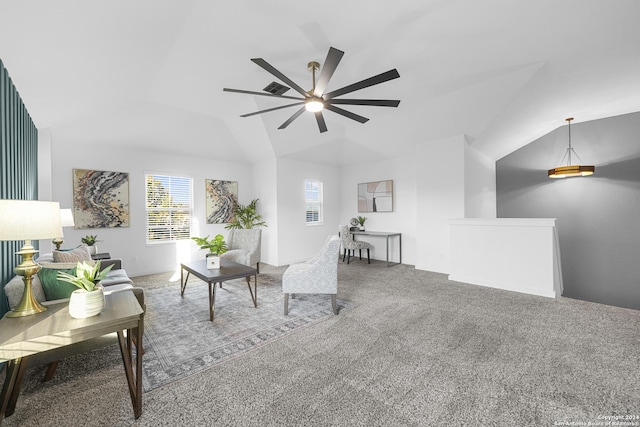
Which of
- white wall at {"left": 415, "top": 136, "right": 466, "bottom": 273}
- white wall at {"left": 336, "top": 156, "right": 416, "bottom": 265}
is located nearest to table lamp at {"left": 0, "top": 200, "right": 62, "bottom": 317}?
white wall at {"left": 415, "top": 136, "right": 466, "bottom": 273}

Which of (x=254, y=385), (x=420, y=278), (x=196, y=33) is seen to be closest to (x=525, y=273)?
(x=420, y=278)

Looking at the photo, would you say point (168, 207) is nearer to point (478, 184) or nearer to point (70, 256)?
point (70, 256)

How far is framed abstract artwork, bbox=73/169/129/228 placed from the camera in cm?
452

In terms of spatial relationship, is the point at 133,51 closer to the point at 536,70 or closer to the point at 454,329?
the point at 454,329

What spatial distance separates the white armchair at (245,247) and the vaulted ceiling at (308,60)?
1913 mm

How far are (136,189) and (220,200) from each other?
5.21 feet

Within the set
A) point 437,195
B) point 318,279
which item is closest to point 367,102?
point 318,279

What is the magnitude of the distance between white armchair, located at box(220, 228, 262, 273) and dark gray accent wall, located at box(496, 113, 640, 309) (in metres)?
5.47

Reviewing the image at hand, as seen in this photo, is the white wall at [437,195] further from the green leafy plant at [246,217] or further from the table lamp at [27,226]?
the table lamp at [27,226]

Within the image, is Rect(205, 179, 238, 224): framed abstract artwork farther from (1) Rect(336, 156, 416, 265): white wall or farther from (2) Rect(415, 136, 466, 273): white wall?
(2) Rect(415, 136, 466, 273): white wall

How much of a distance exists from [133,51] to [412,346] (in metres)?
3.96

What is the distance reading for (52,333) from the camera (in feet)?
4.58

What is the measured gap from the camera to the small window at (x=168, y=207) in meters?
5.26

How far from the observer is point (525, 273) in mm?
4004
